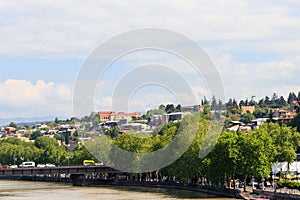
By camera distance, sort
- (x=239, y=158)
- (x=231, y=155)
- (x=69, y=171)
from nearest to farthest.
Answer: (x=231, y=155) < (x=239, y=158) < (x=69, y=171)

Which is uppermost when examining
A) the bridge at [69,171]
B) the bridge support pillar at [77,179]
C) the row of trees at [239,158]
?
the row of trees at [239,158]

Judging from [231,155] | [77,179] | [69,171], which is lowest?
[77,179]

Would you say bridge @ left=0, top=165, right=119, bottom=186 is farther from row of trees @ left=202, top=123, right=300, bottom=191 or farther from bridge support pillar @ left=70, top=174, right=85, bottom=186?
row of trees @ left=202, top=123, right=300, bottom=191

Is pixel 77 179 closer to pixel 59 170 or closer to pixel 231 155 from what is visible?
pixel 59 170

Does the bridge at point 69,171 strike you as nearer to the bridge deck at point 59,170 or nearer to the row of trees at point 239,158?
the bridge deck at point 59,170

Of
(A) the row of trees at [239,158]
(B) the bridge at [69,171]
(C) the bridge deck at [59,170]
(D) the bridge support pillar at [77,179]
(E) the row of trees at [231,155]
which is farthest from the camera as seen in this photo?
(D) the bridge support pillar at [77,179]

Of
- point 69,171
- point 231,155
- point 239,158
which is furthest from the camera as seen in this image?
point 69,171

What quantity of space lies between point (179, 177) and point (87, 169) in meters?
29.9

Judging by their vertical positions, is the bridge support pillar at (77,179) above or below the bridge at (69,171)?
below

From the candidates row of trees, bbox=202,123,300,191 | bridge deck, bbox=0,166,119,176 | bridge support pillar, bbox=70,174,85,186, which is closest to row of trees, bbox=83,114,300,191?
row of trees, bbox=202,123,300,191

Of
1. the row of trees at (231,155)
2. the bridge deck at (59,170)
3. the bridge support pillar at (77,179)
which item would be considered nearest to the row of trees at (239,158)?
the row of trees at (231,155)

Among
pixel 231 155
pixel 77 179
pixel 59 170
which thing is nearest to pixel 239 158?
pixel 231 155

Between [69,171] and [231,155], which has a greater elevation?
[231,155]

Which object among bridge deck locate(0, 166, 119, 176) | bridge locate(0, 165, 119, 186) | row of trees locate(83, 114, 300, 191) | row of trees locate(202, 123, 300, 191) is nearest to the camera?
row of trees locate(202, 123, 300, 191)
